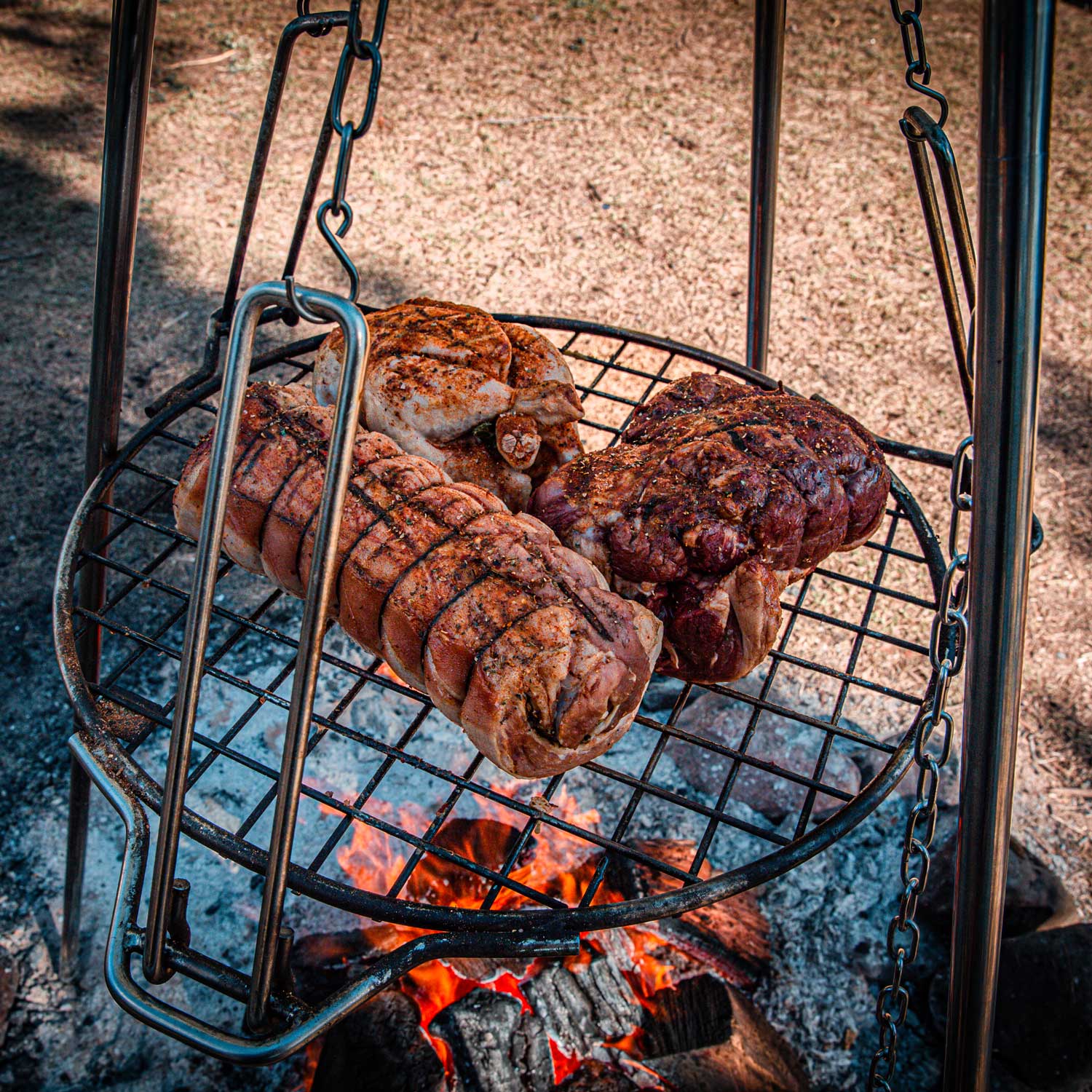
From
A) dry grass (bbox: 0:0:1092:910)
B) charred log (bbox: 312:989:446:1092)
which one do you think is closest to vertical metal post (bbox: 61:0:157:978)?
charred log (bbox: 312:989:446:1092)

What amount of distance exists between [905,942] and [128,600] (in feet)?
8.63

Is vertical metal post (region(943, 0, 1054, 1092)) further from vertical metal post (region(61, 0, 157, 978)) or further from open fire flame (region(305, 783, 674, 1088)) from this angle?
vertical metal post (region(61, 0, 157, 978))

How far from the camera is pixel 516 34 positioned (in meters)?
6.32

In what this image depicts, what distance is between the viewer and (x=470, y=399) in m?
2.10

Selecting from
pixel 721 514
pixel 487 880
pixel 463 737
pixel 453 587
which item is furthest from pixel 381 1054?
pixel 721 514

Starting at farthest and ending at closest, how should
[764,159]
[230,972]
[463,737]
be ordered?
[463,737], [764,159], [230,972]

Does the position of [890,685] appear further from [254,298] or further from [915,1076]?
[254,298]

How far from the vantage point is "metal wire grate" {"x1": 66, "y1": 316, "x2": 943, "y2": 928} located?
1.63 m

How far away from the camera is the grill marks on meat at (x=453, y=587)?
1.54 metres

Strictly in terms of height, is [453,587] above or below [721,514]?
below

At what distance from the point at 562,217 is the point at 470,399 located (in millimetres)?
3259

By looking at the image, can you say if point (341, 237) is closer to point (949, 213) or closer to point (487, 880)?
point (949, 213)

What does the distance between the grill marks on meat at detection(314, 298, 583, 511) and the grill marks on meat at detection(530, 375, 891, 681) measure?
0.55ft

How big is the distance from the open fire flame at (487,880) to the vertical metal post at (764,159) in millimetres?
1491
